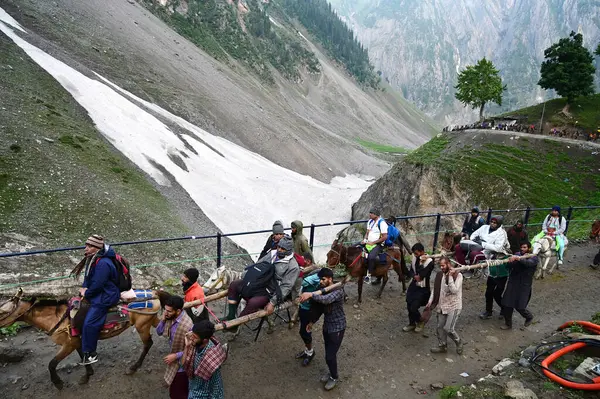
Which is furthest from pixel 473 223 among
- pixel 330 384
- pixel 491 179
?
pixel 491 179

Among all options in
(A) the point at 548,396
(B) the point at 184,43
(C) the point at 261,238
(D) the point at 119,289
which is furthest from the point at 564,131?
(B) the point at 184,43

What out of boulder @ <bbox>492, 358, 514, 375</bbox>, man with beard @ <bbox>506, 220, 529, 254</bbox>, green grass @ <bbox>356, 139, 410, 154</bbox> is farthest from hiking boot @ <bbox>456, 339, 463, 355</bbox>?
green grass @ <bbox>356, 139, 410, 154</bbox>

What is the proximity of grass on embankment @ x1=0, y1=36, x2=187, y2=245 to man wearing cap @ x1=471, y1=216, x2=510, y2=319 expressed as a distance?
13.7 metres

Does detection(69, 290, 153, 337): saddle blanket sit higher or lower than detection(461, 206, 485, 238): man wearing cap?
lower

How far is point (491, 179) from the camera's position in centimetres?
2166

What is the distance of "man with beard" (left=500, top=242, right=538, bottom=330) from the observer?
8.04 m

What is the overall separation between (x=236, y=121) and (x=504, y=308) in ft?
130

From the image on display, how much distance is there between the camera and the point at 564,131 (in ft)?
106

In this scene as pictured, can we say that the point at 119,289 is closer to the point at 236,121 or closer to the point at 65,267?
the point at 65,267

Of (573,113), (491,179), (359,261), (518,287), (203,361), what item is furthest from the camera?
(573,113)

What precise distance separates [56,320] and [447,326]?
7.04 meters

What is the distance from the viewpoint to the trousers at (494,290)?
28.1 feet

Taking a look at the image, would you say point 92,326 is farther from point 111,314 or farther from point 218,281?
point 218,281

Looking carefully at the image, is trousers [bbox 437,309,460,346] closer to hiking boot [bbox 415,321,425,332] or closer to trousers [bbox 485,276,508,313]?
hiking boot [bbox 415,321,425,332]
